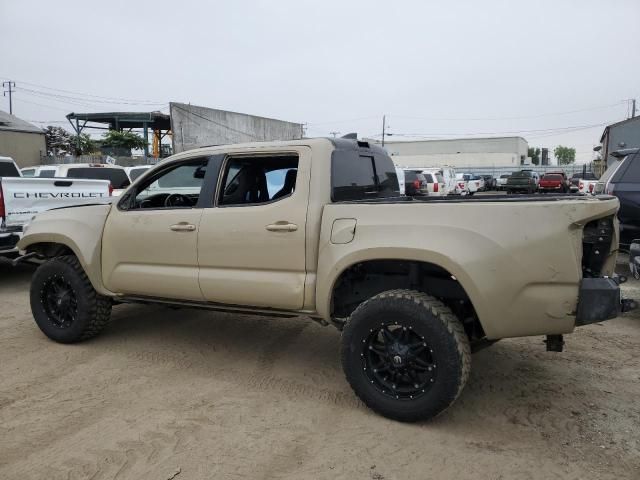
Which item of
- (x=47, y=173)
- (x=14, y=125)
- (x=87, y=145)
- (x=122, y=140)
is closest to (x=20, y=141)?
(x=14, y=125)

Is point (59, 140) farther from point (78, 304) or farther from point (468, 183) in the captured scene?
point (78, 304)

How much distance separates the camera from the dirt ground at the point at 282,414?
9.36ft

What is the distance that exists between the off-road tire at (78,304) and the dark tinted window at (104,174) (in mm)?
6837

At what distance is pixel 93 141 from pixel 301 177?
43348mm

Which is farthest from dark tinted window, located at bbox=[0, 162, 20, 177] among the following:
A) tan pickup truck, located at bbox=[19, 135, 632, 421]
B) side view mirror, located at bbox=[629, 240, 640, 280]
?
side view mirror, located at bbox=[629, 240, 640, 280]

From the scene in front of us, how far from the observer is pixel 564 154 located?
129500mm

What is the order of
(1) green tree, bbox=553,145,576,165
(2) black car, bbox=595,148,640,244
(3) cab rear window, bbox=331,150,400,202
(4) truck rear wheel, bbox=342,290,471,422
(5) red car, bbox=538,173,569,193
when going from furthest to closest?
(1) green tree, bbox=553,145,576,165 < (5) red car, bbox=538,173,569,193 < (2) black car, bbox=595,148,640,244 < (3) cab rear window, bbox=331,150,400,202 < (4) truck rear wheel, bbox=342,290,471,422

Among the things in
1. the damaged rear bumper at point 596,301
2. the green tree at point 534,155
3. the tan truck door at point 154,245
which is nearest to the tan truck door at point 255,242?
the tan truck door at point 154,245

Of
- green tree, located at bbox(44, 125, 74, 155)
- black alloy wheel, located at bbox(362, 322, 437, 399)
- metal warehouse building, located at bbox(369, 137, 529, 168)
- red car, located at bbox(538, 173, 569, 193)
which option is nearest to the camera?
black alloy wheel, located at bbox(362, 322, 437, 399)

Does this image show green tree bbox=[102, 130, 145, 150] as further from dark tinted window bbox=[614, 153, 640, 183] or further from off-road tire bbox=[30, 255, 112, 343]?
dark tinted window bbox=[614, 153, 640, 183]

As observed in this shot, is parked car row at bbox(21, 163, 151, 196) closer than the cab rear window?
No

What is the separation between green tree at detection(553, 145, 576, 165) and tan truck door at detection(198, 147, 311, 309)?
140 meters

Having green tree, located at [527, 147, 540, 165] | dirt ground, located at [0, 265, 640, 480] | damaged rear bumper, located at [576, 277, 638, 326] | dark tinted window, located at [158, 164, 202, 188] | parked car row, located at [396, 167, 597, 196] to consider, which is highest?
green tree, located at [527, 147, 540, 165]

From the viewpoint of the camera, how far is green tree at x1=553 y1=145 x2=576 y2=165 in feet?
423
